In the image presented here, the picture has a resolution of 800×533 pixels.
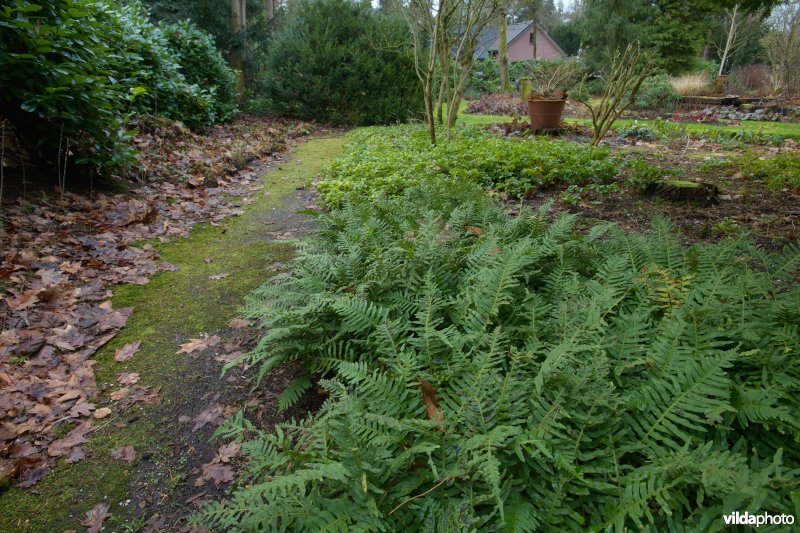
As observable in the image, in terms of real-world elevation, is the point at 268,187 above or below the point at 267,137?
below

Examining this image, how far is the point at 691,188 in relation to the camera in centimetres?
482

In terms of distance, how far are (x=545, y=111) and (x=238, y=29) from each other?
9.62 m

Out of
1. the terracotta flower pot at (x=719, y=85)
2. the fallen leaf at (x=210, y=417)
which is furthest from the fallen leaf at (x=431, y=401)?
the terracotta flower pot at (x=719, y=85)

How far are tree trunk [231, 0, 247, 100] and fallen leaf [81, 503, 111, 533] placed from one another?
1340 centimetres

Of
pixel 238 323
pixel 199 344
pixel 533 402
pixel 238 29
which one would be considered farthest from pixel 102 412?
pixel 238 29

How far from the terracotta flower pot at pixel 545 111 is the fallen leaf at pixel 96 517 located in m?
9.95

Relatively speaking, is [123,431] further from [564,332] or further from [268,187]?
[268,187]

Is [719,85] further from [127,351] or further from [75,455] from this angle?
[75,455]

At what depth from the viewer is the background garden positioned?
1.40 m

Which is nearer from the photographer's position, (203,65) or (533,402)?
(533,402)

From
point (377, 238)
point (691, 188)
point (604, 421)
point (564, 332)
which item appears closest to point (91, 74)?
point (377, 238)

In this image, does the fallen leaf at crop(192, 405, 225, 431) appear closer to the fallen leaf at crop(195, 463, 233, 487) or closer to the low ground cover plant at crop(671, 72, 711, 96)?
the fallen leaf at crop(195, 463, 233, 487)

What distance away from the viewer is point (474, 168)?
5816mm

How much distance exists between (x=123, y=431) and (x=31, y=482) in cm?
36
